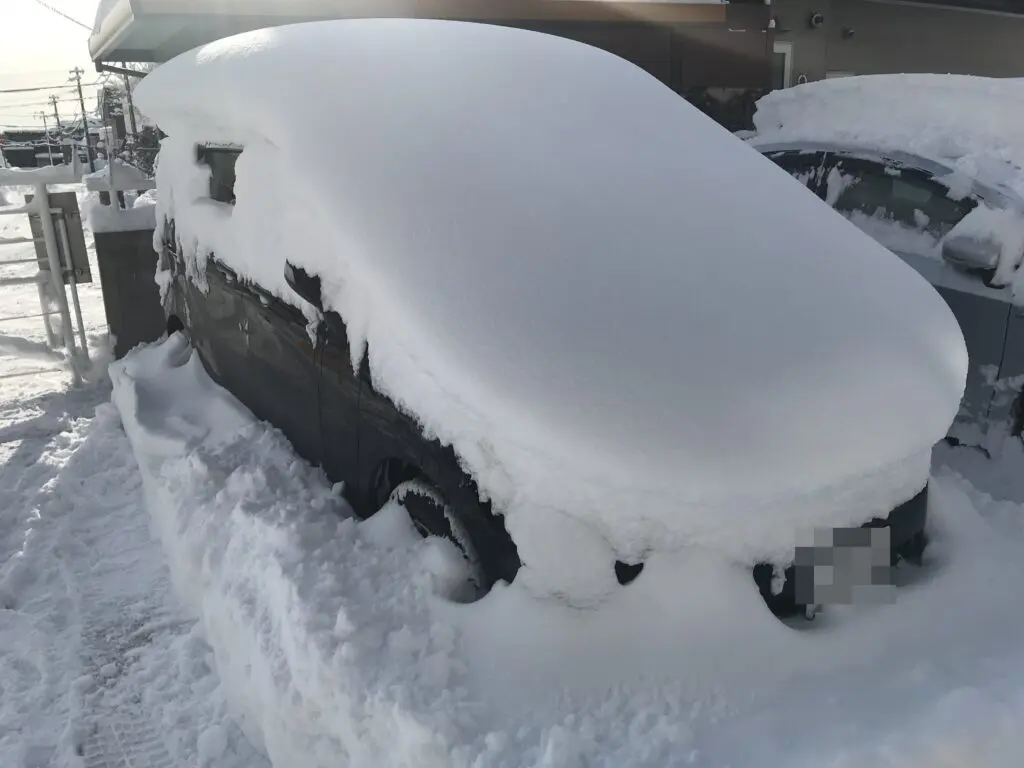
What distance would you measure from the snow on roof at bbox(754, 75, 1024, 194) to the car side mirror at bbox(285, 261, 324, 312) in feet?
10.5

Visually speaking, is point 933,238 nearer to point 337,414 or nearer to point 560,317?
point 560,317

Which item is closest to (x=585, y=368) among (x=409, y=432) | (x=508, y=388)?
(x=508, y=388)

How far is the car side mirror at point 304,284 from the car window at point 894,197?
2.99 metres

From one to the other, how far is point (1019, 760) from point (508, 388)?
4.64 ft

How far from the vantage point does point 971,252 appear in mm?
3629

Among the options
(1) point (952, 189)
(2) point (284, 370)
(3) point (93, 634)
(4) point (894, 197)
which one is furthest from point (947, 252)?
(3) point (93, 634)

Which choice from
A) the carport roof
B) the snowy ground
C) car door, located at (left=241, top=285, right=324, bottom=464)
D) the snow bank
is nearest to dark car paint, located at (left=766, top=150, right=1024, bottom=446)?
the snowy ground

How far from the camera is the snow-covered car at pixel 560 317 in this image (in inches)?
78.4

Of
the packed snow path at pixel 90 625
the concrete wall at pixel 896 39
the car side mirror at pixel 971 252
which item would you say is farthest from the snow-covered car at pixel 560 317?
the concrete wall at pixel 896 39

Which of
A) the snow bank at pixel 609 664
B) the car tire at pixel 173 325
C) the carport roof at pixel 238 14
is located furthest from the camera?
the carport roof at pixel 238 14

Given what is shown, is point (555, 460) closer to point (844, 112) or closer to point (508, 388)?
point (508, 388)

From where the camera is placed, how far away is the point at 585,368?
2020mm

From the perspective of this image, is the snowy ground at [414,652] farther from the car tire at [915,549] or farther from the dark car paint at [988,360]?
the dark car paint at [988,360]

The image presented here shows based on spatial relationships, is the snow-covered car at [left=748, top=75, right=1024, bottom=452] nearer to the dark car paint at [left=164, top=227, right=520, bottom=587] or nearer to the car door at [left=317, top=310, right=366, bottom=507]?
the dark car paint at [left=164, top=227, right=520, bottom=587]
